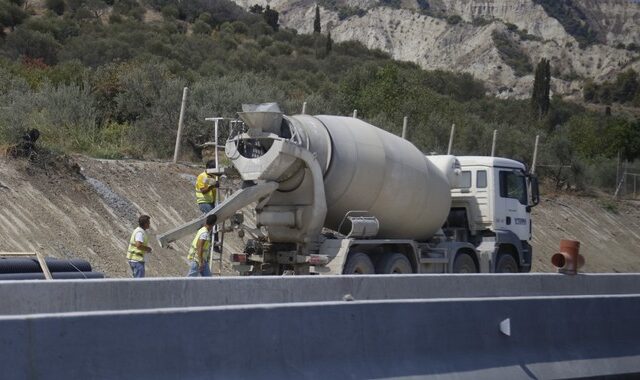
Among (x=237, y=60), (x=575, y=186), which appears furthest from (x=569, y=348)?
(x=237, y=60)

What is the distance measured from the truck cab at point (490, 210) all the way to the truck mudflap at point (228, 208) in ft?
18.4

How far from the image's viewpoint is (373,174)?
1650cm

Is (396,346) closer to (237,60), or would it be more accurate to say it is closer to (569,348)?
(569,348)

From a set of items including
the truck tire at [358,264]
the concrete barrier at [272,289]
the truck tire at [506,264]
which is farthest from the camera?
the truck tire at [506,264]

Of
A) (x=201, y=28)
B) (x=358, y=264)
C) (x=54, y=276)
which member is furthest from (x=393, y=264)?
(x=201, y=28)

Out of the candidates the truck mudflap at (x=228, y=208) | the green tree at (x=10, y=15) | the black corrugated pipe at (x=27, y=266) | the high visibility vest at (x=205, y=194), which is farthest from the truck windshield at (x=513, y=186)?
the green tree at (x=10, y=15)

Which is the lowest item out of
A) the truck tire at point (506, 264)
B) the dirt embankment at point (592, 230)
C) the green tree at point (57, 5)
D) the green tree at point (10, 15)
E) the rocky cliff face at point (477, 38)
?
the dirt embankment at point (592, 230)

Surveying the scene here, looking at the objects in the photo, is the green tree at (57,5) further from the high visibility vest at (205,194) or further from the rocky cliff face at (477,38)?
the rocky cliff face at (477,38)

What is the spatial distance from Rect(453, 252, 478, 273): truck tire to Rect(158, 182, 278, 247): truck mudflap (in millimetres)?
4841

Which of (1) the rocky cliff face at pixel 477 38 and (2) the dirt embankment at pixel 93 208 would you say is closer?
(2) the dirt embankment at pixel 93 208

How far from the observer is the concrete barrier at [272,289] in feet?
29.7

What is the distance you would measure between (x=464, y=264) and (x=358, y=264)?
12.1 ft

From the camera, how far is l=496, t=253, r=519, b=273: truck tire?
20.3 m

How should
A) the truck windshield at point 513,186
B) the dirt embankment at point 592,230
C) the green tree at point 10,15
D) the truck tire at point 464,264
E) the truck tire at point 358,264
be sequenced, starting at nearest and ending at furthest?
the truck tire at point 358,264 → the truck tire at point 464,264 → the truck windshield at point 513,186 → the dirt embankment at point 592,230 → the green tree at point 10,15
